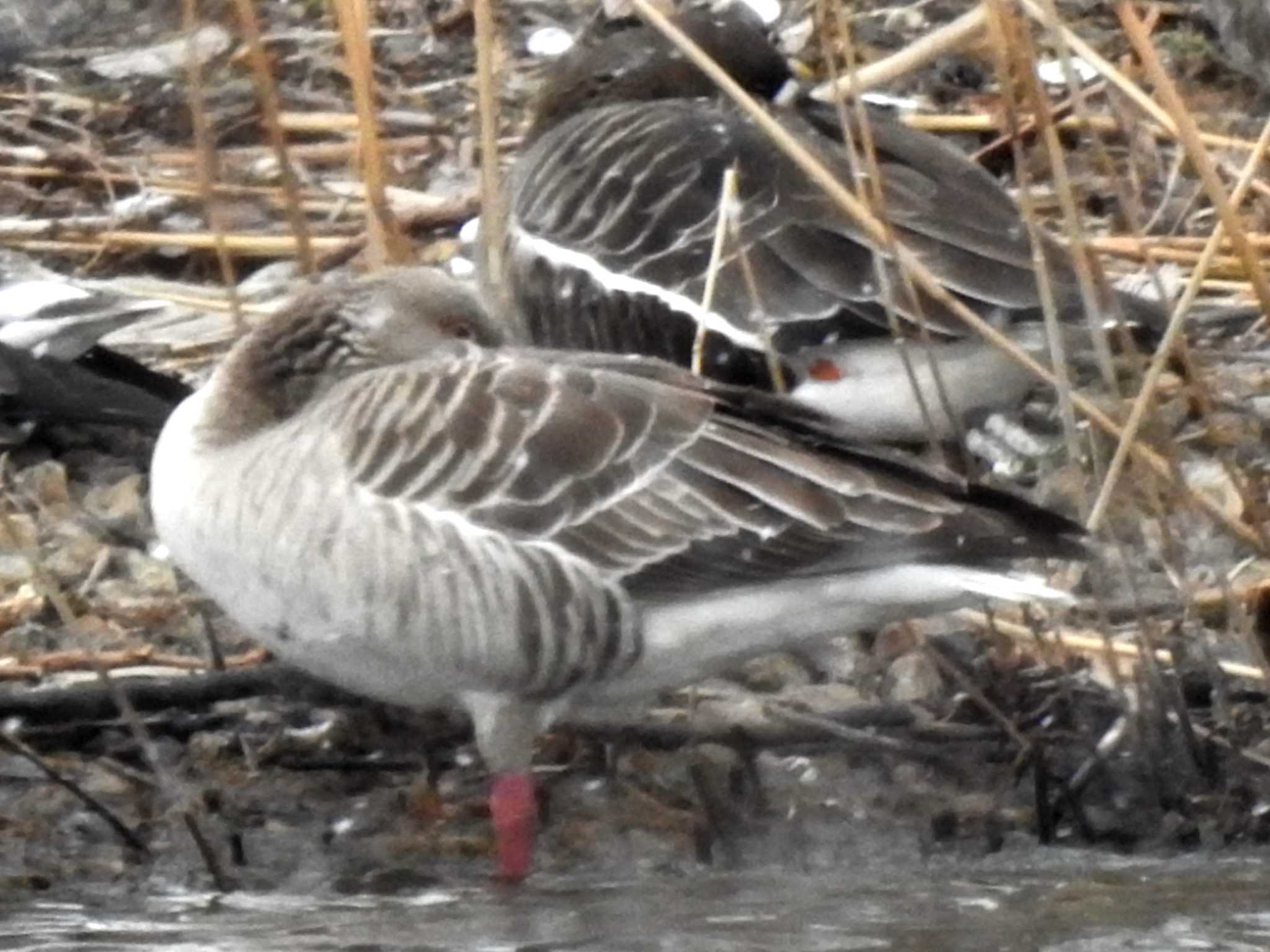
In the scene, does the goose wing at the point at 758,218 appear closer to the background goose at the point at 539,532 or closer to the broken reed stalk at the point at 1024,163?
the background goose at the point at 539,532

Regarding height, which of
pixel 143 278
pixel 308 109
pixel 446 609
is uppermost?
pixel 308 109

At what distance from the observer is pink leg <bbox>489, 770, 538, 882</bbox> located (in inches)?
182

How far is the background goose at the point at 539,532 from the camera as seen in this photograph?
179 inches

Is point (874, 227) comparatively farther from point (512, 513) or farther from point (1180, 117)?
point (512, 513)

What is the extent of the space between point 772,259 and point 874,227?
1145mm

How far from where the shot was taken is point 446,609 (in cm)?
455

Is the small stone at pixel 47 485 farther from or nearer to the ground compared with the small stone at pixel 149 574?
farther from the ground

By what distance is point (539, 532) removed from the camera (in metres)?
4.66

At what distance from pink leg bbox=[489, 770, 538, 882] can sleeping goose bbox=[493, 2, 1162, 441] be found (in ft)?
3.01

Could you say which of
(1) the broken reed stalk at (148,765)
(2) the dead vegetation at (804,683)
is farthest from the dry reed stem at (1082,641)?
(1) the broken reed stalk at (148,765)

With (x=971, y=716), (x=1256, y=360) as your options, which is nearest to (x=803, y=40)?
(x=1256, y=360)

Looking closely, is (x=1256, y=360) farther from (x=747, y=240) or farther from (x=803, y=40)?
(x=803, y=40)

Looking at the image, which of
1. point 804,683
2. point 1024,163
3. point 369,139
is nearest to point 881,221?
point 1024,163

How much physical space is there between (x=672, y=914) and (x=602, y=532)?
636mm
